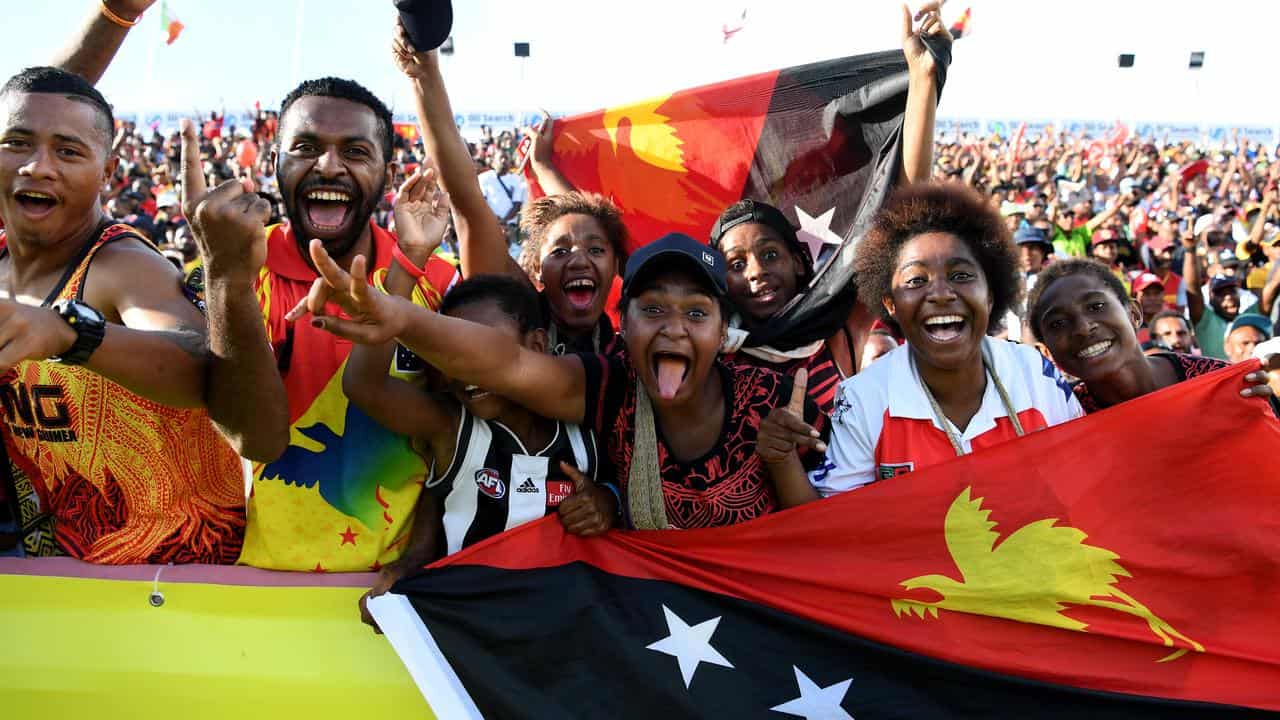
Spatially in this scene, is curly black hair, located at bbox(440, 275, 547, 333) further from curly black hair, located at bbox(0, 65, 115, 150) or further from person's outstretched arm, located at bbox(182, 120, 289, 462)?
curly black hair, located at bbox(0, 65, 115, 150)

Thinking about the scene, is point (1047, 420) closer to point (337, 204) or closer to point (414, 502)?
point (414, 502)

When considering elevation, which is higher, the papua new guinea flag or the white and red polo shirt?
the white and red polo shirt

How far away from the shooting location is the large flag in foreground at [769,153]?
4.34m

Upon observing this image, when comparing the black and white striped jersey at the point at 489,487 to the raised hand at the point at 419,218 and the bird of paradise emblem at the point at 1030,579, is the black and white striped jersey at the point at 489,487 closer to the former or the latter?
the raised hand at the point at 419,218

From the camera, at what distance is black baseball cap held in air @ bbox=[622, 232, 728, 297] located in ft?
9.64

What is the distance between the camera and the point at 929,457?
9.96ft

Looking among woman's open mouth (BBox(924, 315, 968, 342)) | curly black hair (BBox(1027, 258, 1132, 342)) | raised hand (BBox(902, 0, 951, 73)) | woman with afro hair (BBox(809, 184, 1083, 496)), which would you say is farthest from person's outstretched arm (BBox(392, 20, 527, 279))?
curly black hair (BBox(1027, 258, 1132, 342))

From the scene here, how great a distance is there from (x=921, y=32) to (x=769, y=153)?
113 cm

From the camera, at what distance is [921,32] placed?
3.83 metres

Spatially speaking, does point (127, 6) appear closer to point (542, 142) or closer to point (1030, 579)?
point (542, 142)

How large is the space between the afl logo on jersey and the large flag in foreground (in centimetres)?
159

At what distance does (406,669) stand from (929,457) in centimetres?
172

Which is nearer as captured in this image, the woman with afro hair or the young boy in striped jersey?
the young boy in striped jersey

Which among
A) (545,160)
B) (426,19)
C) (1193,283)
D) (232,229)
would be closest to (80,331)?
(232,229)
